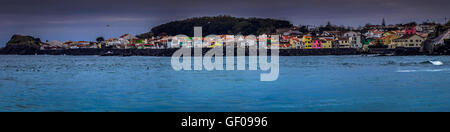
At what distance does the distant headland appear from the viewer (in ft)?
223

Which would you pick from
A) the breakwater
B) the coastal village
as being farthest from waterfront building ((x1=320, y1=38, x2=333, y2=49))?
the breakwater

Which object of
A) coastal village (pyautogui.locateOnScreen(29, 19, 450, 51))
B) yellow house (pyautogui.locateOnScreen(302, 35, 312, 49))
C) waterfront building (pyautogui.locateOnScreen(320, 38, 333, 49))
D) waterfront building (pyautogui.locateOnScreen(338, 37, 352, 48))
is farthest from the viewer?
waterfront building (pyautogui.locateOnScreen(338, 37, 352, 48))

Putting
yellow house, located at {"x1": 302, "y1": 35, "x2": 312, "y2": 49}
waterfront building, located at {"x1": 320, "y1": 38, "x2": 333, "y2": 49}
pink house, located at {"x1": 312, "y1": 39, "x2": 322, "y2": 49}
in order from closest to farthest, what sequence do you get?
1. waterfront building, located at {"x1": 320, "y1": 38, "x2": 333, "y2": 49}
2. pink house, located at {"x1": 312, "y1": 39, "x2": 322, "y2": 49}
3. yellow house, located at {"x1": 302, "y1": 35, "x2": 312, "y2": 49}

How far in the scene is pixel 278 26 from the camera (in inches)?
4779

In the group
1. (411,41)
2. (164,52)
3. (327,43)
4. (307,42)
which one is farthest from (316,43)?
(164,52)

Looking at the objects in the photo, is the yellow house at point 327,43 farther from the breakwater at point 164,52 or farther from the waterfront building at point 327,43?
the breakwater at point 164,52

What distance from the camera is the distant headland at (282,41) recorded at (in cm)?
6806

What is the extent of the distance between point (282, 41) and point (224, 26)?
33.9 metres

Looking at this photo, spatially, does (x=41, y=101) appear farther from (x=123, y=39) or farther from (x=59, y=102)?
(x=123, y=39)

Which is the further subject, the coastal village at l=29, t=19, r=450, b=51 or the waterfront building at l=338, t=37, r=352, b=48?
the waterfront building at l=338, t=37, r=352, b=48

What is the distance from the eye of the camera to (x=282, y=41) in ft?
267

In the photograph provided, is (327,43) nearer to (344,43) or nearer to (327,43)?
(327,43)

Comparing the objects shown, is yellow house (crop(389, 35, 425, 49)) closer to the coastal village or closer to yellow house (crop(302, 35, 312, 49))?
the coastal village
